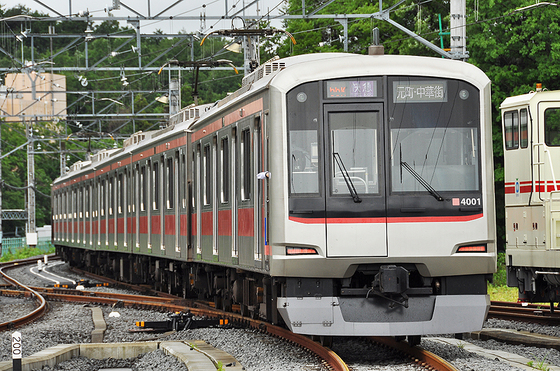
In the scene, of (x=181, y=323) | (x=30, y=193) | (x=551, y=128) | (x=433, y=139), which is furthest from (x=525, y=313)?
(x=30, y=193)

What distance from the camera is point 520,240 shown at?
1426 centimetres

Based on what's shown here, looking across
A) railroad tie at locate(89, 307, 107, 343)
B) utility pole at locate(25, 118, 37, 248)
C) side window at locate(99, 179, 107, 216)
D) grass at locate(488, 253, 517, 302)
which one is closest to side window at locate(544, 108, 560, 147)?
grass at locate(488, 253, 517, 302)

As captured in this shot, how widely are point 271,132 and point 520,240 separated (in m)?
5.83

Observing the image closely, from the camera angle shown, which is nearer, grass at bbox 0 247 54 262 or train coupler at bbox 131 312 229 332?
train coupler at bbox 131 312 229 332

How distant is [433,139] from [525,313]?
19.7 feet

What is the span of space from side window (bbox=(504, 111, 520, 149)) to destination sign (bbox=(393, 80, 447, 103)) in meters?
4.73

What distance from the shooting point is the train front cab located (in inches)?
379

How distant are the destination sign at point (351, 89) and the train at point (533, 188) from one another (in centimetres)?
443

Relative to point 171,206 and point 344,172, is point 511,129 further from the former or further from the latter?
point 171,206

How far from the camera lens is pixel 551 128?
45.4 feet

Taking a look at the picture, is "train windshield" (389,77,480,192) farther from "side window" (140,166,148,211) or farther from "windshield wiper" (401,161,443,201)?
"side window" (140,166,148,211)

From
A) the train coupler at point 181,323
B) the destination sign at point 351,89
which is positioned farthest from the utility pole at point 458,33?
the destination sign at point 351,89

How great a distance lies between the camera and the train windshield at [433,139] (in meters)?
9.80

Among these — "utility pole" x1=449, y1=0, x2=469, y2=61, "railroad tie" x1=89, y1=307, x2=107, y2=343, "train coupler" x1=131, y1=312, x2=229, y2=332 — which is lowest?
"railroad tie" x1=89, y1=307, x2=107, y2=343
